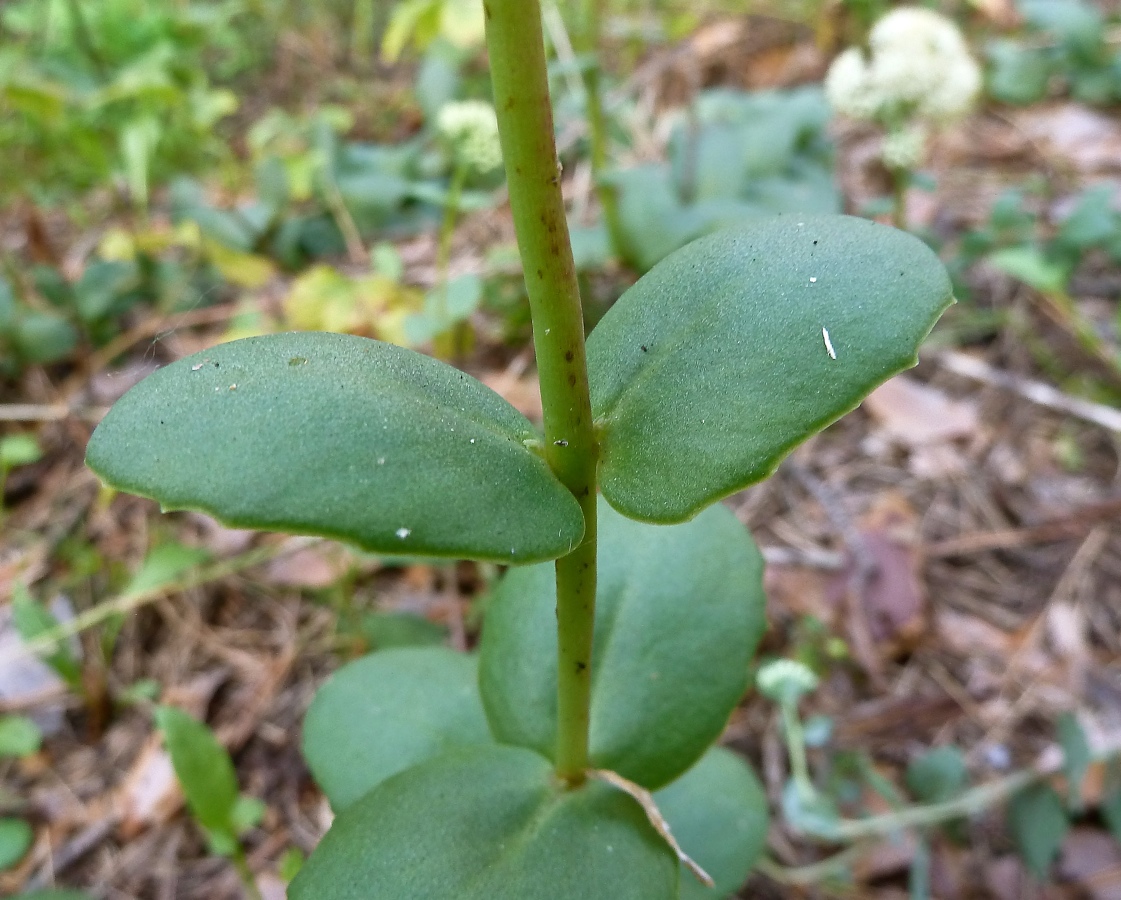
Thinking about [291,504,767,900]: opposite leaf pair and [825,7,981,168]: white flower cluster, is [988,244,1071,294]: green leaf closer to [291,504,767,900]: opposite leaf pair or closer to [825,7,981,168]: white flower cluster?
[825,7,981,168]: white flower cluster

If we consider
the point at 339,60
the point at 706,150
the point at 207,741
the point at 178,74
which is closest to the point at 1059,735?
the point at 207,741

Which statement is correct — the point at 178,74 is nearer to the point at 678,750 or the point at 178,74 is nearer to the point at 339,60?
the point at 339,60

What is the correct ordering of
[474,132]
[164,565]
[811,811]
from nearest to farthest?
[811,811] → [164,565] → [474,132]

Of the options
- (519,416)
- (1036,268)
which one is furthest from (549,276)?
(1036,268)

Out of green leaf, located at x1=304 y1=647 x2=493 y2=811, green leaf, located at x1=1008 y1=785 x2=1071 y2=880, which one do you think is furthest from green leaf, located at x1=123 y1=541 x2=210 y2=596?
green leaf, located at x1=1008 y1=785 x2=1071 y2=880

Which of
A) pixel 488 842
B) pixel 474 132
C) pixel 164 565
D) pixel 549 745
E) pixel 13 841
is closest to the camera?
pixel 488 842

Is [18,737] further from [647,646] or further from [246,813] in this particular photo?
[647,646]

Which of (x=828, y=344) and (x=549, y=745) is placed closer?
(x=828, y=344)

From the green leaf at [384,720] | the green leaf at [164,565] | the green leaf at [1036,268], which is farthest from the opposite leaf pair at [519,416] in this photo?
the green leaf at [1036,268]
